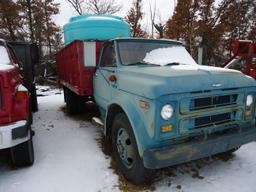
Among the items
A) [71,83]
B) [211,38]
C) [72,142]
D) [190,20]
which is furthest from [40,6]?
[72,142]

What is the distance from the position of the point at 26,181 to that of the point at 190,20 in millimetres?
21599

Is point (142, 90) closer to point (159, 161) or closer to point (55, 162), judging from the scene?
point (159, 161)

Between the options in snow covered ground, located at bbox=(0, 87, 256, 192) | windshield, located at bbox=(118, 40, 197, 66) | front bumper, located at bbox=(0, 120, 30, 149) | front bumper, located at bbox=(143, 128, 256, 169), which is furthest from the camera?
windshield, located at bbox=(118, 40, 197, 66)

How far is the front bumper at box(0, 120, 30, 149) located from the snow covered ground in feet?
2.18

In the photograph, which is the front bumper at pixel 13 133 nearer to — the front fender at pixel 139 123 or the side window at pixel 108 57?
the front fender at pixel 139 123

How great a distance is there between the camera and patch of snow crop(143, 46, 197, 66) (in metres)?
3.96

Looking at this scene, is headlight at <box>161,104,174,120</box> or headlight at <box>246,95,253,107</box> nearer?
headlight at <box>161,104,174,120</box>

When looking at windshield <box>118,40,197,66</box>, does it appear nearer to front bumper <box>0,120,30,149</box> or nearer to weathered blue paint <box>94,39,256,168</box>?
weathered blue paint <box>94,39,256,168</box>

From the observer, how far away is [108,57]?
4.39 m

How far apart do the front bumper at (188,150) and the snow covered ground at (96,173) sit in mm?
604

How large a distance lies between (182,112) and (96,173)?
1.68m

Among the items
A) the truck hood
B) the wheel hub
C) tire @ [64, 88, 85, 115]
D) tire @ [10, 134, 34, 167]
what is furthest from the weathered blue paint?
tire @ [64, 88, 85, 115]

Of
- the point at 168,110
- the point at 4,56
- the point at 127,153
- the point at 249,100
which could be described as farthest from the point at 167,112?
the point at 4,56

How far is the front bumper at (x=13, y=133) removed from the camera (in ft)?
9.71
